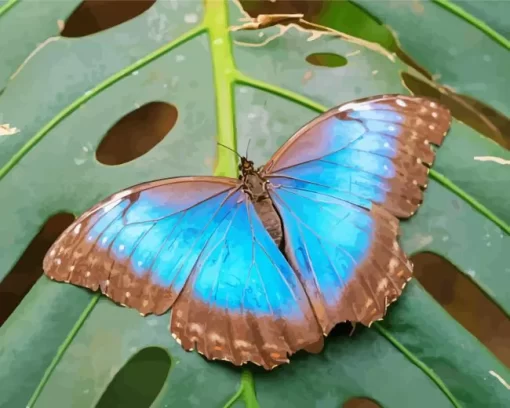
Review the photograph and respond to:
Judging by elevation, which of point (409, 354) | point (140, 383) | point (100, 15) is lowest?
point (140, 383)


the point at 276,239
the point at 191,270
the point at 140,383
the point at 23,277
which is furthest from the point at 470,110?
the point at 23,277

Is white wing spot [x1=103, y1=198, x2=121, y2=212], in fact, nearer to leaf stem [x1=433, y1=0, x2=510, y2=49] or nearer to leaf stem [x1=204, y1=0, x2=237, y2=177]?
leaf stem [x1=204, y1=0, x2=237, y2=177]

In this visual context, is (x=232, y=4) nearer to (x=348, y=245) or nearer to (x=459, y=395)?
(x=348, y=245)

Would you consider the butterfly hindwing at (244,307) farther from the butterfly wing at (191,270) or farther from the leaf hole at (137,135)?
the leaf hole at (137,135)

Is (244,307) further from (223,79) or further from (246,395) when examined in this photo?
(223,79)

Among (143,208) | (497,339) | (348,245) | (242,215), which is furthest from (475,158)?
(497,339)

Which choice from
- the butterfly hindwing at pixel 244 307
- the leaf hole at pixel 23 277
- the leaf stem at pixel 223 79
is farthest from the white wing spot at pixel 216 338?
the leaf hole at pixel 23 277

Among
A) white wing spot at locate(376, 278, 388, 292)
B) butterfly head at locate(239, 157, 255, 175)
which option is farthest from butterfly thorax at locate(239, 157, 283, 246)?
white wing spot at locate(376, 278, 388, 292)
